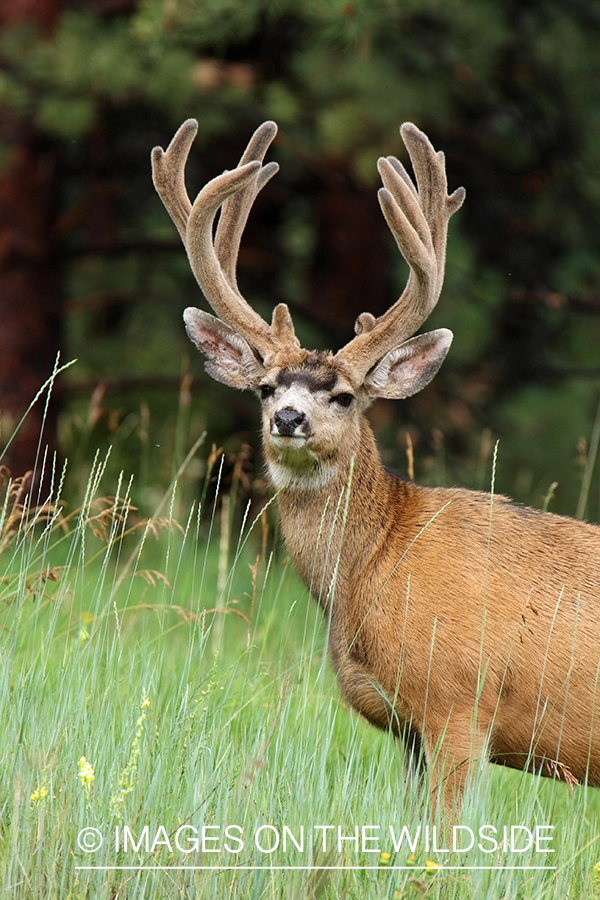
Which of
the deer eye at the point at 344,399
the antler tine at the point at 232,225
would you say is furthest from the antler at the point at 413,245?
the antler tine at the point at 232,225

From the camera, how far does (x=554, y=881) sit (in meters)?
3.49

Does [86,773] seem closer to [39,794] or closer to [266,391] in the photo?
[39,794]

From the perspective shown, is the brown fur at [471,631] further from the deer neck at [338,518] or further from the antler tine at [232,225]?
the antler tine at [232,225]

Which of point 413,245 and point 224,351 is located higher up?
point 413,245

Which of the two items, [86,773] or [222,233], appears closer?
[86,773]

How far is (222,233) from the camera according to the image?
5.45m

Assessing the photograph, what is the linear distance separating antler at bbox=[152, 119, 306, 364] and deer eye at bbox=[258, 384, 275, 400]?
0.17 m

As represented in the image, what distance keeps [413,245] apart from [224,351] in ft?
3.53

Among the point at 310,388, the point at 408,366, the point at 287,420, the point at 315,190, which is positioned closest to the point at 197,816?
the point at 287,420

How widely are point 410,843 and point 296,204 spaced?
9.95 m

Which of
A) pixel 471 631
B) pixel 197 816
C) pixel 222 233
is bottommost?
pixel 197 816

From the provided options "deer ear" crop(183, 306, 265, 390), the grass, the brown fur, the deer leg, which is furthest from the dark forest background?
the deer leg

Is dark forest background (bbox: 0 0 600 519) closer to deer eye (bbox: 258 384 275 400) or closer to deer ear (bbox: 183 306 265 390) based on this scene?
deer ear (bbox: 183 306 265 390)

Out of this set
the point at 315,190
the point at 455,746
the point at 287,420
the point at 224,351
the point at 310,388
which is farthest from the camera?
the point at 315,190
